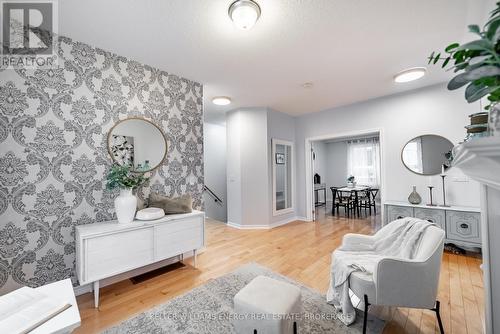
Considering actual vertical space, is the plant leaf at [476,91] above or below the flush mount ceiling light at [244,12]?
below

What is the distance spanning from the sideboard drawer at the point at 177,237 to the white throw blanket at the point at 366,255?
166cm

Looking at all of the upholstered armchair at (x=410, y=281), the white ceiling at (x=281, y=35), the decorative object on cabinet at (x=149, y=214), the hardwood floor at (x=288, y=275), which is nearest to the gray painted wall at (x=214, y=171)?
the hardwood floor at (x=288, y=275)

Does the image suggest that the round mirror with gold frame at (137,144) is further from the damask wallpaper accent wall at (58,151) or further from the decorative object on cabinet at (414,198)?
the decorative object on cabinet at (414,198)

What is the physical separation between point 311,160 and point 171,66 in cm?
369

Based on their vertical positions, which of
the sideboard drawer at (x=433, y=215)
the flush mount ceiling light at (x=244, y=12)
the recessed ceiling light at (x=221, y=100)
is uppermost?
the recessed ceiling light at (x=221, y=100)

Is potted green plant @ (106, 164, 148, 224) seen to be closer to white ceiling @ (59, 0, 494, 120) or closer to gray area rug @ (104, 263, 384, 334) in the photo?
gray area rug @ (104, 263, 384, 334)

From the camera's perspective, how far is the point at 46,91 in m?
1.95

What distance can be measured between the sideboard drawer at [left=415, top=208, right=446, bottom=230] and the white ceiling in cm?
212

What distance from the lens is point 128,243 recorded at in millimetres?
2043

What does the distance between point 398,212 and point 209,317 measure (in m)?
3.42

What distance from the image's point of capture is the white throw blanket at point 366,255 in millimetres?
1631

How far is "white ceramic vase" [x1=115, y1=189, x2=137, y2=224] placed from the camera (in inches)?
83.7

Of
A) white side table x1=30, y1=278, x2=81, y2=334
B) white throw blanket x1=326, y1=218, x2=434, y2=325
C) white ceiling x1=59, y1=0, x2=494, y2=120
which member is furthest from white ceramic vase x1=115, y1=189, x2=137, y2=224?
white throw blanket x1=326, y1=218, x2=434, y2=325

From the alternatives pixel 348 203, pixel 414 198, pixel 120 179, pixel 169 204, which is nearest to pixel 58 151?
pixel 120 179
